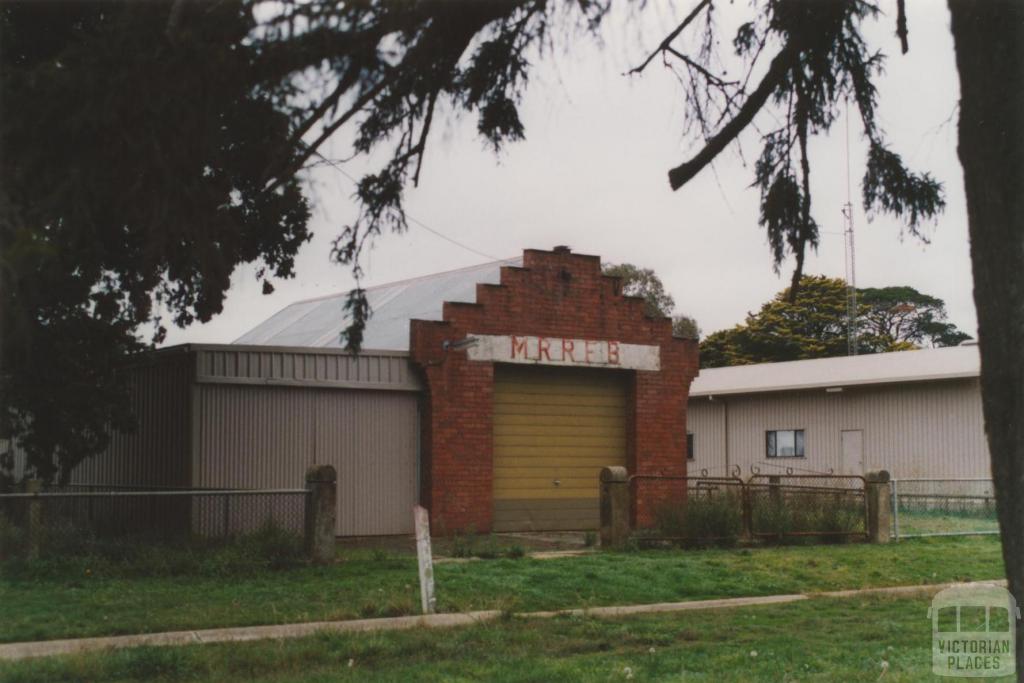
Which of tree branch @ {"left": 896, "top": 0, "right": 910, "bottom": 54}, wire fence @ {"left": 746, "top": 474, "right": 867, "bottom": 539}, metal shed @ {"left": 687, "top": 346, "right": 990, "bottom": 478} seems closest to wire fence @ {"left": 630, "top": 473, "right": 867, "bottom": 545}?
wire fence @ {"left": 746, "top": 474, "right": 867, "bottom": 539}

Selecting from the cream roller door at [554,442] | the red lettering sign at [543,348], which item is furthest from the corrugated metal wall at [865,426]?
the red lettering sign at [543,348]

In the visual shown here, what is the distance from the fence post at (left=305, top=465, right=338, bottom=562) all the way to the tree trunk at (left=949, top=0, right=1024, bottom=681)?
1011 centimetres

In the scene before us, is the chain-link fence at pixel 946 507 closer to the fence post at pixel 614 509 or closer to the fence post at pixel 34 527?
the fence post at pixel 614 509

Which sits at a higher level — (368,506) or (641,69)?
(641,69)

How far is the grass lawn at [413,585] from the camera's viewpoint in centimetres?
1138

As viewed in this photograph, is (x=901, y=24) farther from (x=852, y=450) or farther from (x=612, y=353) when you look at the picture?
(x=852, y=450)

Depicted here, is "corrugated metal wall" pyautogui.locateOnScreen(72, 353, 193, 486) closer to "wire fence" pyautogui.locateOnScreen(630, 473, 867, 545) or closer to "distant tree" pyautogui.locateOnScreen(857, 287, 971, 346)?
"wire fence" pyautogui.locateOnScreen(630, 473, 867, 545)

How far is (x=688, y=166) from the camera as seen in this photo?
808 cm

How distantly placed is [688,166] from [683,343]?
674 inches

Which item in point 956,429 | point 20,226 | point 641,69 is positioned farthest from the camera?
point 956,429

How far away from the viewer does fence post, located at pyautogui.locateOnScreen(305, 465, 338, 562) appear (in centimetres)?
1539

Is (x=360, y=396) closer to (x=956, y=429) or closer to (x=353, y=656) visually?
(x=353, y=656)

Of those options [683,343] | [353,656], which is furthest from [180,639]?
[683,343]

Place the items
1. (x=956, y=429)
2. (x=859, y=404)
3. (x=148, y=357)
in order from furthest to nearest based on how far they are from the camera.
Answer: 1. (x=859, y=404)
2. (x=956, y=429)
3. (x=148, y=357)
